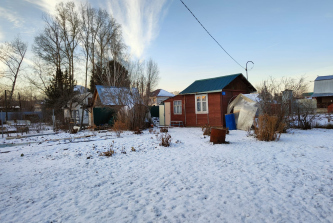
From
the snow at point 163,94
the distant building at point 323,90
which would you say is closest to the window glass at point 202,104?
the distant building at point 323,90

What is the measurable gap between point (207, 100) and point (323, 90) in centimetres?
3338

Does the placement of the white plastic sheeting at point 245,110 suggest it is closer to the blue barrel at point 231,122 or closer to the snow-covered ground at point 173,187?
the blue barrel at point 231,122

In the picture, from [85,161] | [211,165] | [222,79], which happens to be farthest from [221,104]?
[85,161]

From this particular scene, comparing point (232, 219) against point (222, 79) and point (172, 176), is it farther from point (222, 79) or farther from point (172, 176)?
point (222, 79)

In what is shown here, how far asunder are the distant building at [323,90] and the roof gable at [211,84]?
86.6 ft

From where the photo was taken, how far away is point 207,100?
16.0 m

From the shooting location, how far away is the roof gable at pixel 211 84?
614 inches

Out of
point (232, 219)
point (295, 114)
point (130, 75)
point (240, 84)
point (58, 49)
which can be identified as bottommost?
point (232, 219)

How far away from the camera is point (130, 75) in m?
31.3

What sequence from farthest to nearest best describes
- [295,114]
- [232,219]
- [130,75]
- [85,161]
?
[130,75]
[295,114]
[85,161]
[232,219]

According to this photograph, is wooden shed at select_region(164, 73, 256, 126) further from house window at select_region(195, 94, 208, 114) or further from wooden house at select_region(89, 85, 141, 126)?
wooden house at select_region(89, 85, 141, 126)

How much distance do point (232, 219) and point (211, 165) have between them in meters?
2.58

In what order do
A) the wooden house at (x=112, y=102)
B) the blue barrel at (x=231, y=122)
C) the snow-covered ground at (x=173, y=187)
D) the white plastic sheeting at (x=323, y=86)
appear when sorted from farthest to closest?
1. the white plastic sheeting at (x=323, y=86)
2. the wooden house at (x=112, y=102)
3. the blue barrel at (x=231, y=122)
4. the snow-covered ground at (x=173, y=187)

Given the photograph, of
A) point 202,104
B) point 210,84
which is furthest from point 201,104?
point 210,84
